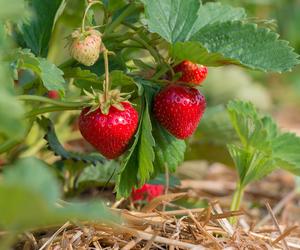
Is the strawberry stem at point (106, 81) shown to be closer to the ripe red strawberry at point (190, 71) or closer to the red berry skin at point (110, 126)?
the red berry skin at point (110, 126)

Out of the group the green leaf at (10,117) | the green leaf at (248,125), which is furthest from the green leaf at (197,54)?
the green leaf at (10,117)

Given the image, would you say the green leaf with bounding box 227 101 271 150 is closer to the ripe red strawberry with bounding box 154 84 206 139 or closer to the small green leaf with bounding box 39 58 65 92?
the ripe red strawberry with bounding box 154 84 206 139

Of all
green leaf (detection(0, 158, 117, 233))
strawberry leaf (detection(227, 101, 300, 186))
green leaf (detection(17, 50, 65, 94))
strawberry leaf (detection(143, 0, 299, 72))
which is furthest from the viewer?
strawberry leaf (detection(227, 101, 300, 186))

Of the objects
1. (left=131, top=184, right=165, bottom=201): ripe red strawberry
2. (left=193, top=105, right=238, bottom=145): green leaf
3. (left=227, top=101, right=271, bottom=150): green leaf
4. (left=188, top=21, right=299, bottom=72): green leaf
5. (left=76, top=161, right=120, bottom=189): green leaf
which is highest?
(left=188, top=21, right=299, bottom=72): green leaf

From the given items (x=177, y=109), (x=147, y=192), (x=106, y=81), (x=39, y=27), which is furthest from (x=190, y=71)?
(x=147, y=192)

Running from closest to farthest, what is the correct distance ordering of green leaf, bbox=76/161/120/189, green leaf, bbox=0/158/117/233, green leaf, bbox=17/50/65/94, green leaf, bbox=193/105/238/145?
green leaf, bbox=0/158/117/233 → green leaf, bbox=17/50/65/94 → green leaf, bbox=76/161/120/189 → green leaf, bbox=193/105/238/145

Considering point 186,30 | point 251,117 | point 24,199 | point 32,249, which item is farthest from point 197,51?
point 24,199

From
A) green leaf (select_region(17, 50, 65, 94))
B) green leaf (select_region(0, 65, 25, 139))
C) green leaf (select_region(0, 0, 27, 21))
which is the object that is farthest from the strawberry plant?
green leaf (select_region(0, 65, 25, 139))

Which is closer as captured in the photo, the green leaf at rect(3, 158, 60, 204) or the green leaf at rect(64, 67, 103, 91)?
the green leaf at rect(3, 158, 60, 204)
